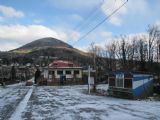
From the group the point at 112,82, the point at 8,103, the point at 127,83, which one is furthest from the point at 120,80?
the point at 8,103

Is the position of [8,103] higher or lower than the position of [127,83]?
lower

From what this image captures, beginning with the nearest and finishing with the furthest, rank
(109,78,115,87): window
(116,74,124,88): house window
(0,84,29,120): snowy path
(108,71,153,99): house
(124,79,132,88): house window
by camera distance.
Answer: (0,84,29,120): snowy path
(108,71,153,99): house
(124,79,132,88): house window
(116,74,124,88): house window
(109,78,115,87): window

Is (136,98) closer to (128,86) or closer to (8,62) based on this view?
(128,86)

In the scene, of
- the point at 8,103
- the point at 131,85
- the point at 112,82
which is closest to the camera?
the point at 8,103

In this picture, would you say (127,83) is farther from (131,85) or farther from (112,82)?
A: (112,82)

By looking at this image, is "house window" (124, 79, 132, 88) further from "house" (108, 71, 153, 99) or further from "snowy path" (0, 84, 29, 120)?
"snowy path" (0, 84, 29, 120)

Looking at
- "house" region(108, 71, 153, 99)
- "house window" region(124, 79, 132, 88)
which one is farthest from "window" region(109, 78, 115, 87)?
"house window" region(124, 79, 132, 88)

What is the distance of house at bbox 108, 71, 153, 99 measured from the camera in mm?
27205

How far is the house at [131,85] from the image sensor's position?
27.2 meters

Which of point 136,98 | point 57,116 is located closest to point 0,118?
point 57,116

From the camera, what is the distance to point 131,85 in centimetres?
2738

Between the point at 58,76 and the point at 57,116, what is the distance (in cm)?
6189

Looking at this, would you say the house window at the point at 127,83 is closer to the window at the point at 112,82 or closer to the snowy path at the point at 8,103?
the window at the point at 112,82

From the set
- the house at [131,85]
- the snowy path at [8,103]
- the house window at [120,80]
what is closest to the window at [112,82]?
the house at [131,85]
